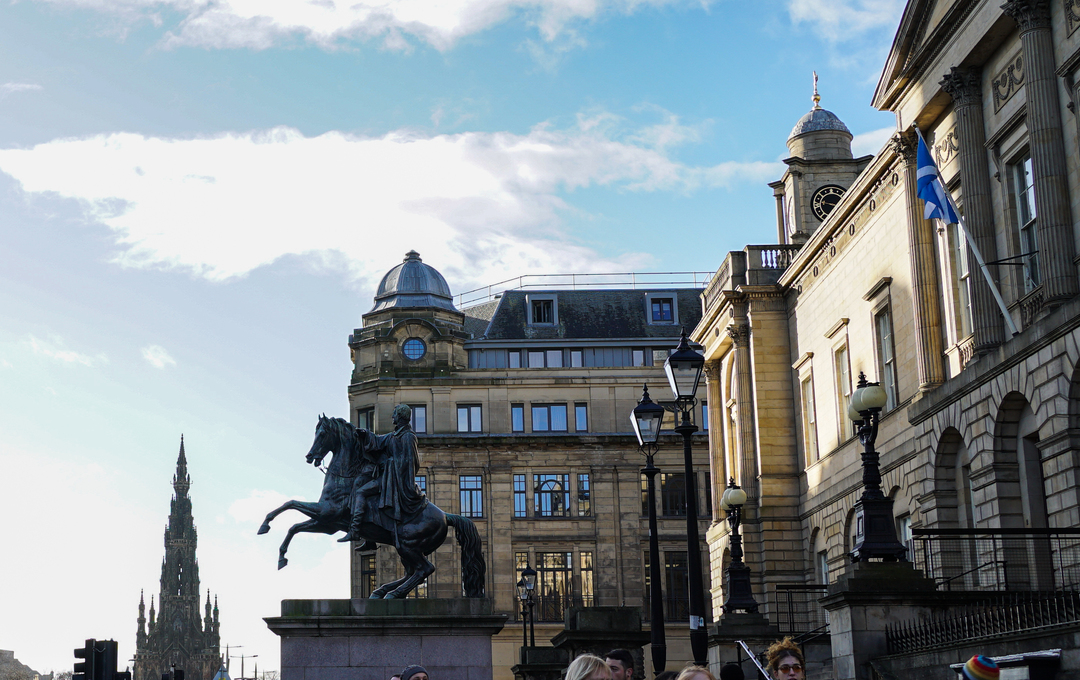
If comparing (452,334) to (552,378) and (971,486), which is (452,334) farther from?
(971,486)

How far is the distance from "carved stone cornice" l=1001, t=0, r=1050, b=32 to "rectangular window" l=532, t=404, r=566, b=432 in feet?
168

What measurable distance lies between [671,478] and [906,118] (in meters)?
43.3

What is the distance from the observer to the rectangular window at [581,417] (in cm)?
7838

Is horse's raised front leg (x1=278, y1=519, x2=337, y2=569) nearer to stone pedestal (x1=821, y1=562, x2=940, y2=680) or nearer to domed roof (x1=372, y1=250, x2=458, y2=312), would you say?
stone pedestal (x1=821, y1=562, x2=940, y2=680)

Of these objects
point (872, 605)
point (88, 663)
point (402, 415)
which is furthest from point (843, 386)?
point (88, 663)

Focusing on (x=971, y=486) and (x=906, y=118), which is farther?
(x=906, y=118)

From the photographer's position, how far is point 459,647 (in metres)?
24.9

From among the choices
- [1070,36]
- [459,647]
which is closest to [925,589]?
[459,647]

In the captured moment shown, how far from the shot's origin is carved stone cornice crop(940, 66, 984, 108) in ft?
106

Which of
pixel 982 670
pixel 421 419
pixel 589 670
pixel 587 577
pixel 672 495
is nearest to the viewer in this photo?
pixel 589 670

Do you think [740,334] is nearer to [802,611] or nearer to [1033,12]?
[802,611]

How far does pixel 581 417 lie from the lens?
258ft

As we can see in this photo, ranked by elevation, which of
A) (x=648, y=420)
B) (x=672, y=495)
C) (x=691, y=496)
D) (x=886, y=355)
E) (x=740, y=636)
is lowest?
(x=740, y=636)

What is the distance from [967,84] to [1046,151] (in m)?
4.51
